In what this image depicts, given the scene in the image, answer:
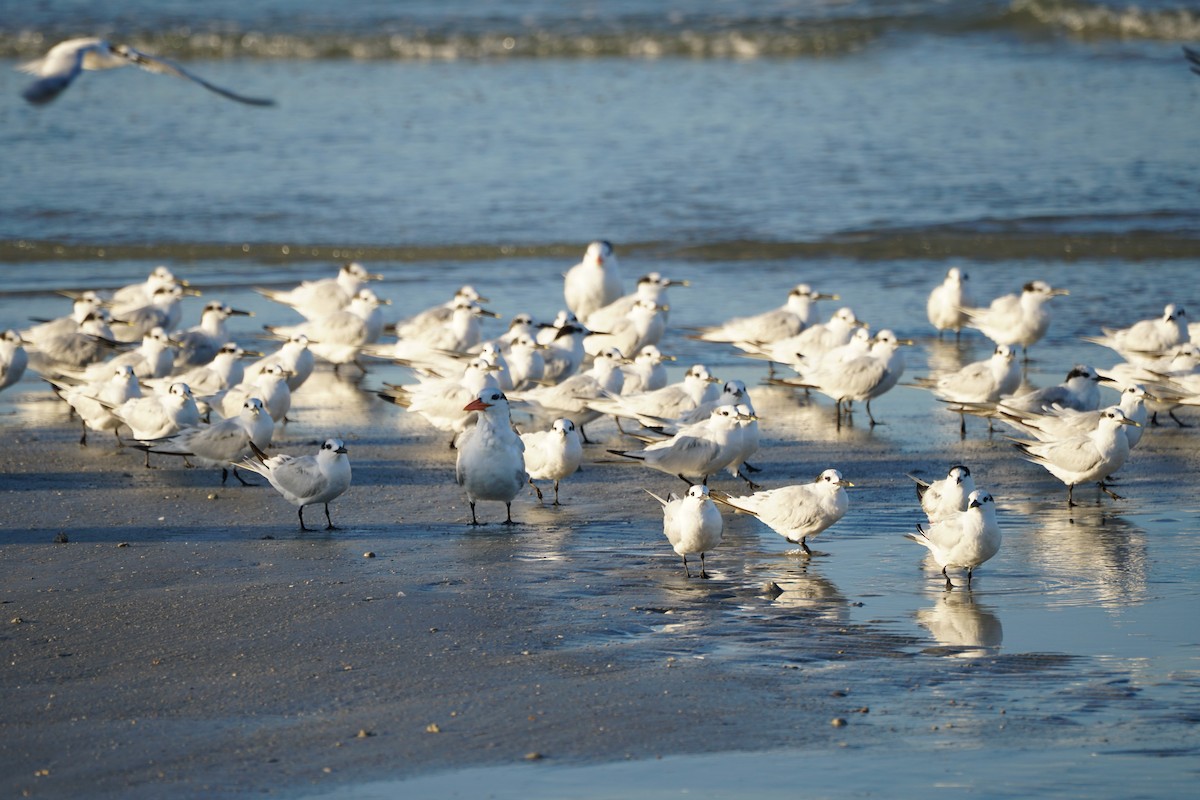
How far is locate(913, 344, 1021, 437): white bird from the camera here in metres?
11.9

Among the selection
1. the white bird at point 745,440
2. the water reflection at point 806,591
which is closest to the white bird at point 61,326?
the white bird at point 745,440

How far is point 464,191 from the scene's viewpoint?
23.2 metres

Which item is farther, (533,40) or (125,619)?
(533,40)

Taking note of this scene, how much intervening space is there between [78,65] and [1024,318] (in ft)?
26.1

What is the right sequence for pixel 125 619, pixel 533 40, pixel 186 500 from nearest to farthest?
pixel 125 619 < pixel 186 500 < pixel 533 40

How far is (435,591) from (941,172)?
55.5 ft

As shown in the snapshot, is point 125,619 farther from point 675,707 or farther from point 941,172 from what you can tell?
point 941,172

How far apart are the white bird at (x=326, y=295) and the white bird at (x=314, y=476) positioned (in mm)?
5754

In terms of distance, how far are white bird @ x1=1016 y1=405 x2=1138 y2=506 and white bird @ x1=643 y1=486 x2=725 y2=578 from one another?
8.19 ft

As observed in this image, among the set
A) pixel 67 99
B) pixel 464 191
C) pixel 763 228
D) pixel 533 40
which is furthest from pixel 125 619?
pixel 533 40

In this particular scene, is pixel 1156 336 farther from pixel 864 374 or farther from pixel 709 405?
pixel 709 405

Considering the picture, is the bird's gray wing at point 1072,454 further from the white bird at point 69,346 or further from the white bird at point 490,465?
the white bird at point 69,346

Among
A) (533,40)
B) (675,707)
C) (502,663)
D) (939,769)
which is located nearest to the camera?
(939,769)

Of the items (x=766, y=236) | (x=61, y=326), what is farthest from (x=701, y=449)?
(x=766, y=236)
